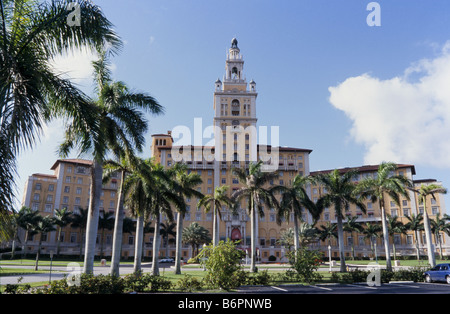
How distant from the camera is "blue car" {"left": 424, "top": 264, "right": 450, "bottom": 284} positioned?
23234 millimetres

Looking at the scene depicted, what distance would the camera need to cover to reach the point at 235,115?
312 feet

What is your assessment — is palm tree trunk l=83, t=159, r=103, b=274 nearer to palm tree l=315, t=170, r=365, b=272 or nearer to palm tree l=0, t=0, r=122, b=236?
palm tree l=0, t=0, r=122, b=236

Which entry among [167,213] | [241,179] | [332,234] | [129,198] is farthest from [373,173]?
[129,198]

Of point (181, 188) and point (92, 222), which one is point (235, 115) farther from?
point (92, 222)

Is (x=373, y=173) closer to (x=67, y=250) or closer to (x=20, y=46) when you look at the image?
(x=67, y=250)

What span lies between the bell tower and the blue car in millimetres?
64089

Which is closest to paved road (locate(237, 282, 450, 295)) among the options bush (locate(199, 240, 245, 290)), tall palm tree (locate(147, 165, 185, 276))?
bush (locate(199, 240, 245, 290))

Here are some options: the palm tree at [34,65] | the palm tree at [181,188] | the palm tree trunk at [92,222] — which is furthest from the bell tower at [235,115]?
the palm tree at [34,65]

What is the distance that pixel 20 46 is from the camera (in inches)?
378

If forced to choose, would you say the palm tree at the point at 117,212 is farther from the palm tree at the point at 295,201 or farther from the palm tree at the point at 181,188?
the palm tree at the point at 295,201

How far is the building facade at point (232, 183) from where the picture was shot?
8194 centimetres

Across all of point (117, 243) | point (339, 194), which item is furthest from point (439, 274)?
point (117, 243)

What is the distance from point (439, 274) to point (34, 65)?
92.4 feet
